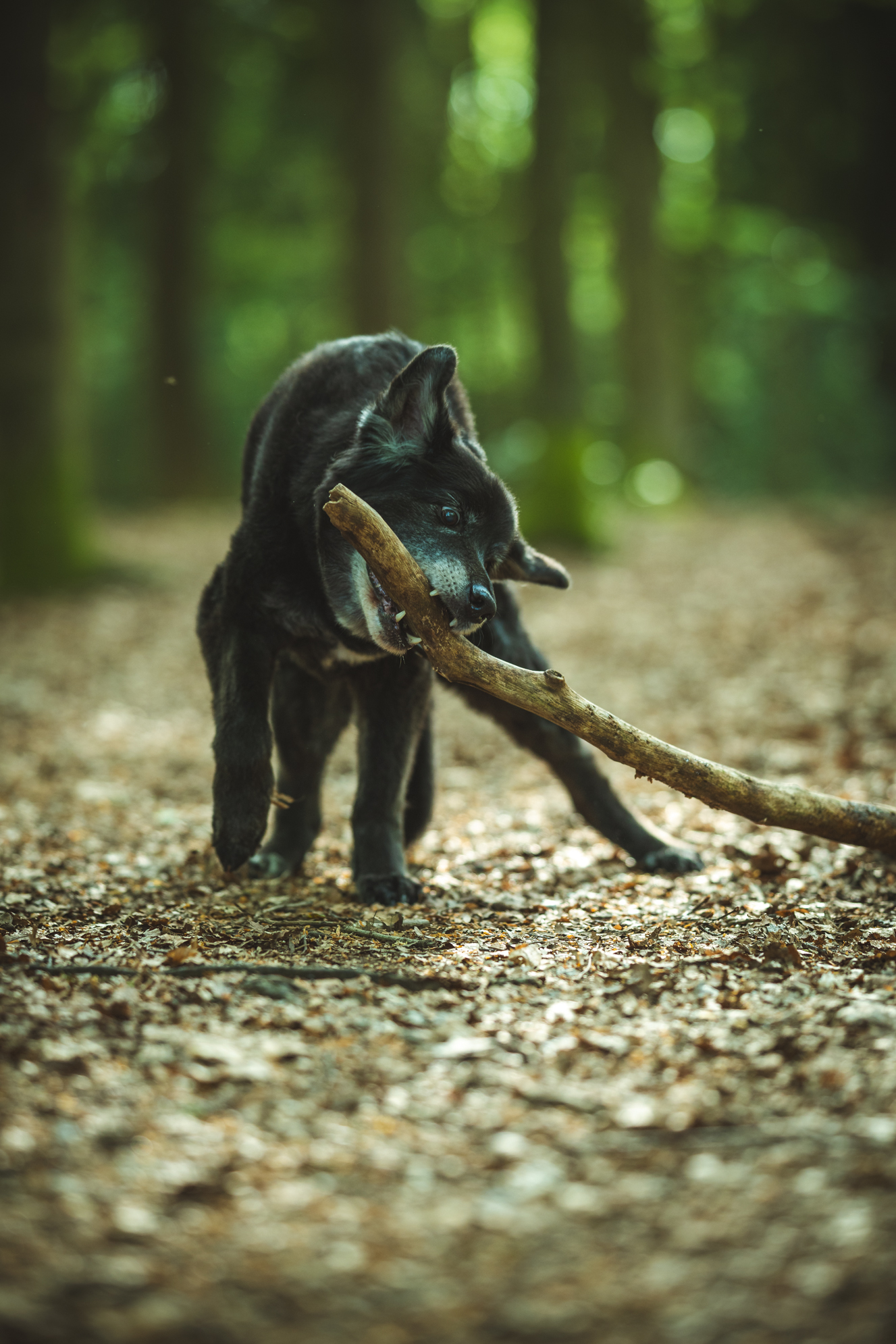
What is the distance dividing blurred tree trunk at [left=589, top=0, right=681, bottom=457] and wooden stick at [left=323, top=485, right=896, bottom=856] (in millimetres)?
17734

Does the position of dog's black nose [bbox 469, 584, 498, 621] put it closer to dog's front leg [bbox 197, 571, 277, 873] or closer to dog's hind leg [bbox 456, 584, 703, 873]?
dog's hind leg [bbox 456, 584, 703, 873]

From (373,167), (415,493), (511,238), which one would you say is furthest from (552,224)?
(511,238)

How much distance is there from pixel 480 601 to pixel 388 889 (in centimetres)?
128

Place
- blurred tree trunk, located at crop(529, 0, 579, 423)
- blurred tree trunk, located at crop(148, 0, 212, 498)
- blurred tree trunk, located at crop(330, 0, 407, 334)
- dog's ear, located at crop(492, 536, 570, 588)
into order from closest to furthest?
1. dog's ear, located at crop(492, 536, 570, 588)
2. blurred tree trunk, located at crop(529, 0, 579, 423)
3. blurred tree trunk, located at crop(330, 0, 407, 334)
4. blurred tree trunk, located at crop(148, 0, 212, 498)

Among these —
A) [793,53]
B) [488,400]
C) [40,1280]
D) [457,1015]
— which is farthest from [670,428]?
[40,1280]

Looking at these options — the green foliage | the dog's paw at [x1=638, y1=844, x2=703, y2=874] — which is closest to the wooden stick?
the dog's paw at [x1=638, y1=844, x2=703, y2=874]

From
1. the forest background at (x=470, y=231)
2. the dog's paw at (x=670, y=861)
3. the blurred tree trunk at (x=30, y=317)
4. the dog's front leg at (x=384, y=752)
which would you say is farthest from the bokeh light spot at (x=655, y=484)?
the dog's front leg at (x=384, y=752)

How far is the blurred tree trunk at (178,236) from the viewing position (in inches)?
768

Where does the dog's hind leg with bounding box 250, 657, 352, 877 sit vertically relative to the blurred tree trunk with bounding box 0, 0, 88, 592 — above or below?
below

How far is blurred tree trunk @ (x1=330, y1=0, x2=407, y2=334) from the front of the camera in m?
16.3

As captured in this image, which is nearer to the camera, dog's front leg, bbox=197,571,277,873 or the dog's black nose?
the dog's black nose

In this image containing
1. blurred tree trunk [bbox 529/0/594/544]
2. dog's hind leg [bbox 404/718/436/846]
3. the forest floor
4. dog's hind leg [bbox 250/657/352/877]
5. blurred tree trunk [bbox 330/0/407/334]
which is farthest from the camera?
blurred tree trunk [bbox 330/0/407/334]

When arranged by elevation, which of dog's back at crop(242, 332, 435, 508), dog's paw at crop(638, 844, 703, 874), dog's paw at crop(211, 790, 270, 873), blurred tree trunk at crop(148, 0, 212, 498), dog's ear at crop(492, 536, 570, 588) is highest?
blurred tree trunk at crop(148, 0, 212, 498)

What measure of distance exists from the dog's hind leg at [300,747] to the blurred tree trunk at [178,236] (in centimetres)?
1560
